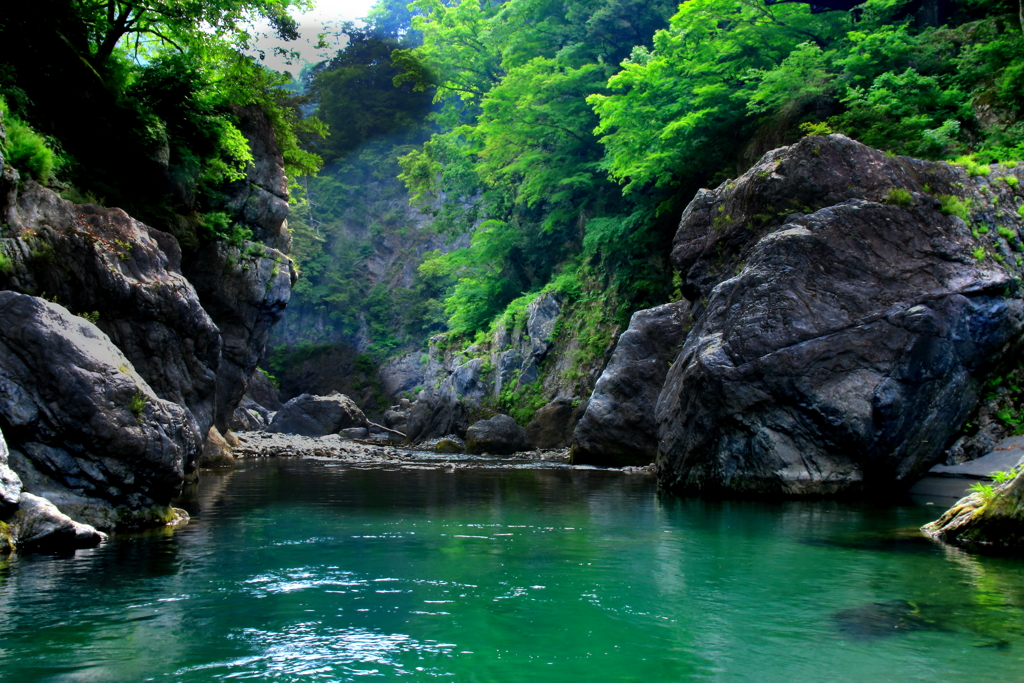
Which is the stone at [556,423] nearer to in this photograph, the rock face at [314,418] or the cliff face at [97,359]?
the cliff face at [97,359]

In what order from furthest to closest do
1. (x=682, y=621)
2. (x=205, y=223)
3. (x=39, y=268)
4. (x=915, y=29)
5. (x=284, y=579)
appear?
(x=915, y=29), (x=205, y=223), (x=39, y=268), (x=284, y=579), (x=682, y=621)

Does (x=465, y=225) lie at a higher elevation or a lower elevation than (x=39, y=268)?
higher

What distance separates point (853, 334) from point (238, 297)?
14.0 meters

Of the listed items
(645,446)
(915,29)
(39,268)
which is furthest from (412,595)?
(915,29)

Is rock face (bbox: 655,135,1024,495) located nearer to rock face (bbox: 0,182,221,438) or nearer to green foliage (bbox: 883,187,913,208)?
green foliage (bbox: 883,187,913,208)

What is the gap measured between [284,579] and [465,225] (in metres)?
30.4

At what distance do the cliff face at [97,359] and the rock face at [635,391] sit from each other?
355 inches

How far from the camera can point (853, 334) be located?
1215 centimetres

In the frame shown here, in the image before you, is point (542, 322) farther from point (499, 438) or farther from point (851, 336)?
point (851, 336)

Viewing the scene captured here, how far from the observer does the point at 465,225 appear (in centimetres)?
3600

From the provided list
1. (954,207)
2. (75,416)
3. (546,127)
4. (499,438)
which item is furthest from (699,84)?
(75,416)

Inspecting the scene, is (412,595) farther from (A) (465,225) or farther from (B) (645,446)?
(A) (465,225)

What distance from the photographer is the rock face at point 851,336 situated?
469 inches

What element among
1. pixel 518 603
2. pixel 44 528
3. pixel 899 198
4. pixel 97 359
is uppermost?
pixel 899 198
